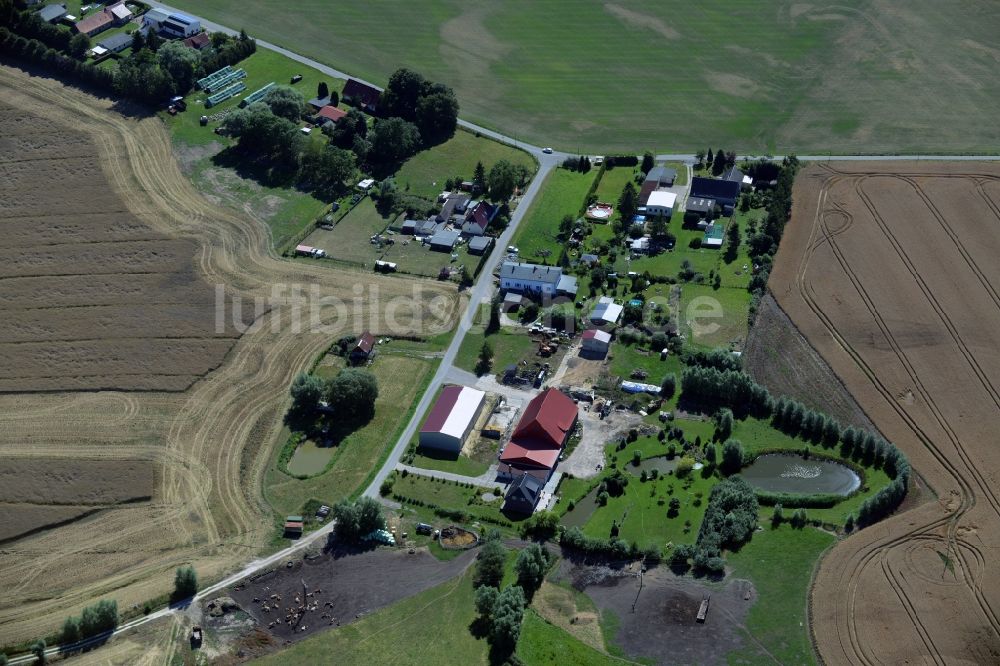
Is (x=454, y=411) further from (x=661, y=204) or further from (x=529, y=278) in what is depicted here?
(x=661, y=204)

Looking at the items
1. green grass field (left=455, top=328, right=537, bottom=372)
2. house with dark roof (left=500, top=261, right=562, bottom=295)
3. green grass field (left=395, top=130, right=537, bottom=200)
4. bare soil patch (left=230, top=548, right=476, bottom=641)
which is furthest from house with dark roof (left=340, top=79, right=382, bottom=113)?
bare soil patch (left=230, top=548, right=476, bottom=641)

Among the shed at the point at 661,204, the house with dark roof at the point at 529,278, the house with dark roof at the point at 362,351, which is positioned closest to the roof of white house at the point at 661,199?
the shed at the point at 661,204

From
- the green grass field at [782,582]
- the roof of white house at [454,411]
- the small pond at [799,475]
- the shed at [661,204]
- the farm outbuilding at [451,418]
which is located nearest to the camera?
the green grass field at [782,582]

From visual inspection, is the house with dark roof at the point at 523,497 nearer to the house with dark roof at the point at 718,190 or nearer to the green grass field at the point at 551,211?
the green grass field at the point at 551,211

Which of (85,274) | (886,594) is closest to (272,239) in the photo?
(85,274)

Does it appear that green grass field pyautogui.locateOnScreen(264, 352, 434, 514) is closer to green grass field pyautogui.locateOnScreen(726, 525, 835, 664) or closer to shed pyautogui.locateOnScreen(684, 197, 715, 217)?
green grass field pyautogui.locateOnScreen(726, 525, 835, 664)

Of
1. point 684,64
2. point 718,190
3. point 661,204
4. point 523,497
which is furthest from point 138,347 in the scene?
point 684,64
